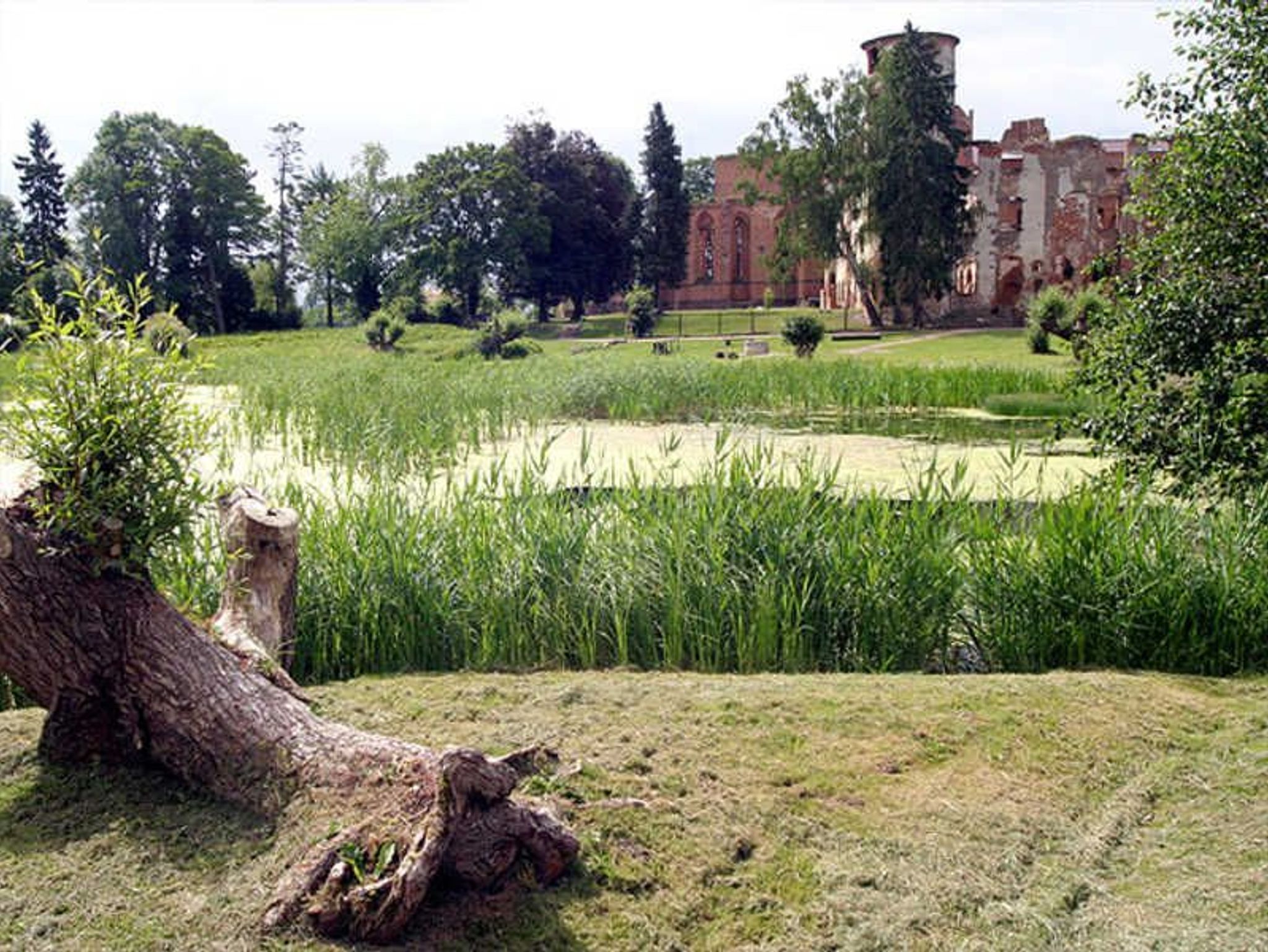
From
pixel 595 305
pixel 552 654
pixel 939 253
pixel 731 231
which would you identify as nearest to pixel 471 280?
pixel 595 305

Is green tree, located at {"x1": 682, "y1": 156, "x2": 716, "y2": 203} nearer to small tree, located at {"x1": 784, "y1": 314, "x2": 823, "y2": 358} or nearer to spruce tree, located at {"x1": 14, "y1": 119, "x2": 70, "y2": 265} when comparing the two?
spruce tree, located at {"x1": 14, "y1": 119, "x2": 70, "y2": 265}

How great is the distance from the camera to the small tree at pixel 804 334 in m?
22.8

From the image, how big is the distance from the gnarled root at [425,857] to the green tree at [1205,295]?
443cm

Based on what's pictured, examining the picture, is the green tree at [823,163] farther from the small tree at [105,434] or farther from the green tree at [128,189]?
the small tree at [105,434]

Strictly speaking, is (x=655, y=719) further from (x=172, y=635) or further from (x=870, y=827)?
(x=172, y=635)

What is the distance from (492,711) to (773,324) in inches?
1434

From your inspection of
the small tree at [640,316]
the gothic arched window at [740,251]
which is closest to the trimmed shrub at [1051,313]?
the small tree at [640,316]

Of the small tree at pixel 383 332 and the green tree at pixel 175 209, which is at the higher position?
the green tree at pixel 175 209

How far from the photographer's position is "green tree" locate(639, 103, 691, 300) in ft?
160

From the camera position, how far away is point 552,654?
430cm

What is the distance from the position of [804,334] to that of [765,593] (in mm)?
19097

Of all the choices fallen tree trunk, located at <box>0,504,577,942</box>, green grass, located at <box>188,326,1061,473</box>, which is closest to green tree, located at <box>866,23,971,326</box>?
green grass, located at <box>188,326,1061,473</box>

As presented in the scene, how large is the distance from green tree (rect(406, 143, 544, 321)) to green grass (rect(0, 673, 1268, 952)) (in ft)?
134

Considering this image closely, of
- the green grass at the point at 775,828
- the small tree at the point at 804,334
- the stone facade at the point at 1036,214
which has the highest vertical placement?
the stone facade at the point at 1036,214
